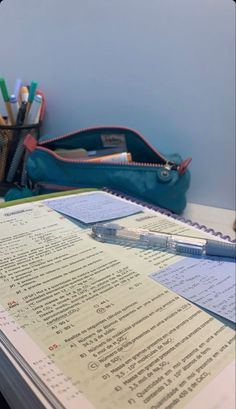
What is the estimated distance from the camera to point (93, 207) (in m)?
0.44

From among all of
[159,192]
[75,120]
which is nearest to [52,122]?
[75,120]

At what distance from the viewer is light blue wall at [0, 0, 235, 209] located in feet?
1.70

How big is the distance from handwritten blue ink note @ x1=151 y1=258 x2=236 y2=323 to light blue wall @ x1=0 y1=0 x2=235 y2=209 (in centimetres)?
29

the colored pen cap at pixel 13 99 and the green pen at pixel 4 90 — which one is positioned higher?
the green pen at pixel 4 90

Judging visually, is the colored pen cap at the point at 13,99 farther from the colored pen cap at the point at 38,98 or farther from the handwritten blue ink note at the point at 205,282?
the handwritten blue ink note at the point at 205,282

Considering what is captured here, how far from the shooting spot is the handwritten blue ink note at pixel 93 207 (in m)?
0.41

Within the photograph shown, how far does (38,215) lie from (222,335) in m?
0.24

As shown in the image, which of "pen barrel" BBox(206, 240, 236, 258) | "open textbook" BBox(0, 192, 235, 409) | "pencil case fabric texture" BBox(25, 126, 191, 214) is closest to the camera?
"open textbook" BBox(0, 192, 235, 409)

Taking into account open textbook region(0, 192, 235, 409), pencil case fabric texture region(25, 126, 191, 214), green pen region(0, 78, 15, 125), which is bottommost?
open textbook region(0, 192, 235, 409)

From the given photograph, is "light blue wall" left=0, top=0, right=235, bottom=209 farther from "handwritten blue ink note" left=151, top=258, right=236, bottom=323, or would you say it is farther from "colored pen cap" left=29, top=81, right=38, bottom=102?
"handwritten blue ink note" left=151, top=258, right=236, bottom=323

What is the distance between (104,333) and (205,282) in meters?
0.10

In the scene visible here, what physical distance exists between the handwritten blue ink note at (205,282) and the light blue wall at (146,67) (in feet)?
0.94

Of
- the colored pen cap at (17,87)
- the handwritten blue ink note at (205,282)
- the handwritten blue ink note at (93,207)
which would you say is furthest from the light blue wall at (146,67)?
the handwritten blue ink note at (205,282)

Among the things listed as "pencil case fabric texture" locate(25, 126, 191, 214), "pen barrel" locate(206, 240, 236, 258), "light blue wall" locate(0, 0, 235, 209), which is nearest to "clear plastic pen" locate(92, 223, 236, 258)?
"pen barrel" locate(206, 240, 236, 258)
